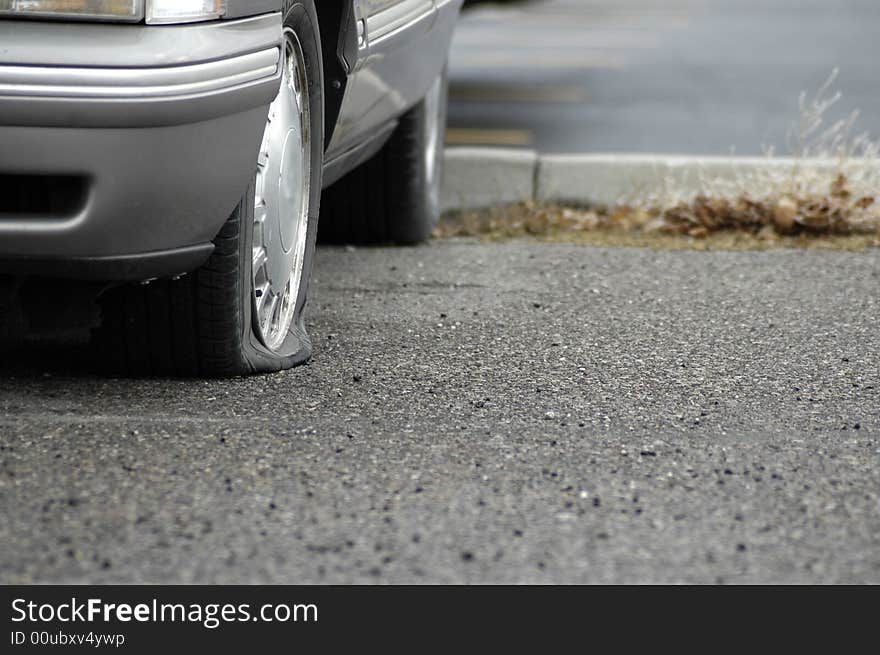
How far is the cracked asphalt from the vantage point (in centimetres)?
244

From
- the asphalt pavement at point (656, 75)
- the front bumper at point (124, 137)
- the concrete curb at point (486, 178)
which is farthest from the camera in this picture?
the asphalt pavement at point (656, 75)

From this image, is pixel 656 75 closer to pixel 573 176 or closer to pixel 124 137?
pixel 573 176

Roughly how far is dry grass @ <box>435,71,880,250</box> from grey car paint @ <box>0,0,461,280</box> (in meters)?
2.86

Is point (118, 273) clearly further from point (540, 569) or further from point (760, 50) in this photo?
point (760, 50)

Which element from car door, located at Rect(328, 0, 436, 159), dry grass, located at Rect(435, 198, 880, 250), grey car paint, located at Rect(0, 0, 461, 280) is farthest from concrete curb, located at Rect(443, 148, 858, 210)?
grey car paint, located at Rect(0, 0, 461, 280)

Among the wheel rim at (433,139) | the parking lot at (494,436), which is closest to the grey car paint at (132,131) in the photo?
the parking lot at (494,436)

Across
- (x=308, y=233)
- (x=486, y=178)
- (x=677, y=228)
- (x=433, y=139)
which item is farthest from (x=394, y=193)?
(x=308, y=233)

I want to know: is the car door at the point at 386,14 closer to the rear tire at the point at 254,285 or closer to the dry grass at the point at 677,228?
the rear tire at the point at 254,285

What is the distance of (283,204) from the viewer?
3541mm

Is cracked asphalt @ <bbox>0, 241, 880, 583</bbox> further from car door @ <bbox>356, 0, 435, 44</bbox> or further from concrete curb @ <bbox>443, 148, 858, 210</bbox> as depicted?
concrete curb @ <bbox>443, 148, 858, 210</bbox>

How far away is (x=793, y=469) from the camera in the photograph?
2.92m

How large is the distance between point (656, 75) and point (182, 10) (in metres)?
10.0

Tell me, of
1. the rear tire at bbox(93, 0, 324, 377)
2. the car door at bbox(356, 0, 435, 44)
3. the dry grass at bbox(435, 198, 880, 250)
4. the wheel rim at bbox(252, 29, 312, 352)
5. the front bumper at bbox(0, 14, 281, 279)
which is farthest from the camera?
the dry grass at bbox(435, 198, 880, 250)

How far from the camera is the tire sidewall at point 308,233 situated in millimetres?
3264
